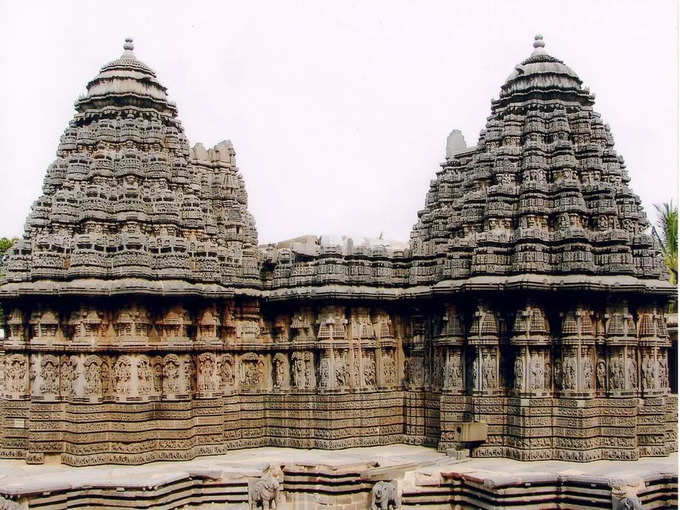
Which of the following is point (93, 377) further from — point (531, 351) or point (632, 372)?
point (632, 372)

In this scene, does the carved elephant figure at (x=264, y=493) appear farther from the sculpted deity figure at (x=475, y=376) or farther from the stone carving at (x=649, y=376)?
the stone carving at (x=649, y=376)

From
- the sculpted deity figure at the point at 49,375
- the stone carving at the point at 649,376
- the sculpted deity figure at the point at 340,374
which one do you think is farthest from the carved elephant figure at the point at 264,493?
the stone carving at the point at 649,376

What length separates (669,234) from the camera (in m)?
34.6

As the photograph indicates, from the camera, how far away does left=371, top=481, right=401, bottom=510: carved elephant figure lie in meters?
16.3

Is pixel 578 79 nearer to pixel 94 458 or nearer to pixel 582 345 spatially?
pixel 582 345

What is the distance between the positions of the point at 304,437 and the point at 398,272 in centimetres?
478

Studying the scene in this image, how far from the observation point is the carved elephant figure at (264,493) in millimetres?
16328

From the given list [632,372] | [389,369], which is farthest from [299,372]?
[632,372]

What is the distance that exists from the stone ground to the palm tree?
52.5ft

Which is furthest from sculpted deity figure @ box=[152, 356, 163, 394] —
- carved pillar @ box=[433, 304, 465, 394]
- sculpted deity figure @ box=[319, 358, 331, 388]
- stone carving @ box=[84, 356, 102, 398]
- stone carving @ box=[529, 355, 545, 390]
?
stone carving @ box=[529, 355, 545, 390]

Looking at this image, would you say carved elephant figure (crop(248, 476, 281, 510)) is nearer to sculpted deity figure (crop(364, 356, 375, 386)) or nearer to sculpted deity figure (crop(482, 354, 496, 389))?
sculpted deity figure (crop(364, 356, 375, 386))

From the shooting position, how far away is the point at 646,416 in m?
19.2

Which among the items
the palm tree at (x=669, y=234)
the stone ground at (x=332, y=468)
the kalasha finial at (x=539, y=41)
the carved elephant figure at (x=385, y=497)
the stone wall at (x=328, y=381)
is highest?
the kalasha finial at (x=539, y=41)

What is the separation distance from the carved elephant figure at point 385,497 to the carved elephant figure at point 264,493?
75.2 inches
